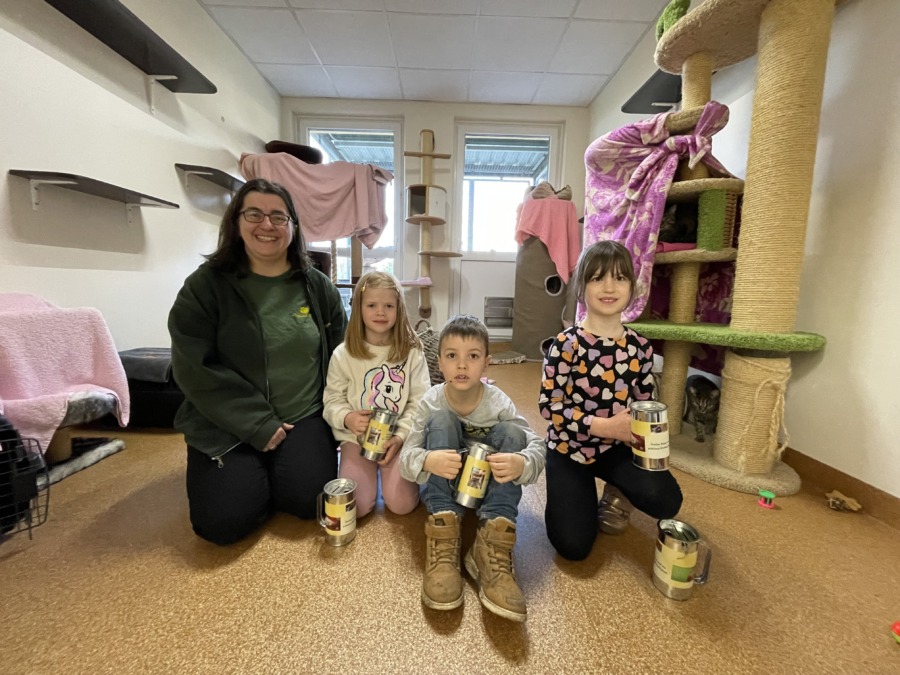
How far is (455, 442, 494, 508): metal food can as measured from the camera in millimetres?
787

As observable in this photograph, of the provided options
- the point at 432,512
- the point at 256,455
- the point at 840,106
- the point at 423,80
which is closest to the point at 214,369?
the point at 256,455

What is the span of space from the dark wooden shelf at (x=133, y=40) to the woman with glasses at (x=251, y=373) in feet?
4.04

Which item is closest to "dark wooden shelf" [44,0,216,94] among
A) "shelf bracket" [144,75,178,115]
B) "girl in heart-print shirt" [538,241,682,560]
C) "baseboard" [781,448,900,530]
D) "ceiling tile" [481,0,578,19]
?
"shelf bracket" [144,75,178,115]

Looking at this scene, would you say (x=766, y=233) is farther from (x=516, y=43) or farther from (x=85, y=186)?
(x=85, y=186)

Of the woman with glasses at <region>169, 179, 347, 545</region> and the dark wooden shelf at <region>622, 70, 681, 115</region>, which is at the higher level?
the dark wooden shelf at <region>622, 70, 681, 115</region>

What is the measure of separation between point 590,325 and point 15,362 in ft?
5.30

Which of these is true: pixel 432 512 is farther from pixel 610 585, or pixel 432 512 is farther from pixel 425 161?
pixel 425 161

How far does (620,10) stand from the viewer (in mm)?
2336

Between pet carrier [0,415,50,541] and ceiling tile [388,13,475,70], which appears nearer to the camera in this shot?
pet carrier [0,415,50,541]

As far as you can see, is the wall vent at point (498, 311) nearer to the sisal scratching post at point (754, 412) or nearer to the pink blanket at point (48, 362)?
the sisal scratching post at point (754, 412)

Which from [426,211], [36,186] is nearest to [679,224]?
[426,211]

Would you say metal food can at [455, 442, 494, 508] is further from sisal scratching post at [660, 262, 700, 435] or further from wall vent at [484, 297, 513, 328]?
wall vent at [484, 297, 513, 328]

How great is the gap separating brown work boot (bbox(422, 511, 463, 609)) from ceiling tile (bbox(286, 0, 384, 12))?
280 cm

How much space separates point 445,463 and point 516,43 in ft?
9.60
